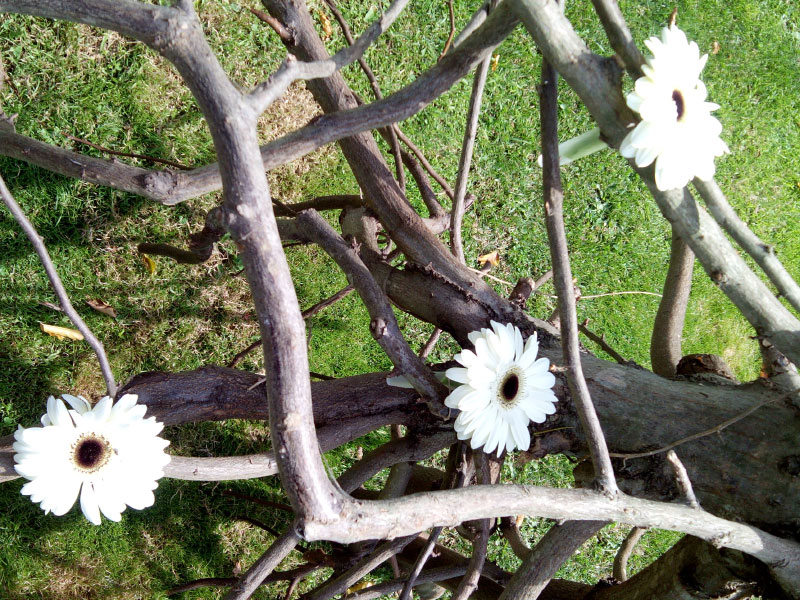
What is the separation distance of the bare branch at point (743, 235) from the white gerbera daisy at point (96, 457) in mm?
1082

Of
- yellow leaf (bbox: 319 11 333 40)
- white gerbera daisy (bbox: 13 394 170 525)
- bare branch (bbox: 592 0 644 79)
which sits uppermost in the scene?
yellow leaf (bbox: 319 11 333 40)

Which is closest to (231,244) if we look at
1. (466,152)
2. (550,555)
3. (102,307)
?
(102,307)

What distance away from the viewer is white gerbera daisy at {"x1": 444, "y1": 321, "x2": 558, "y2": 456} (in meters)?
1.30

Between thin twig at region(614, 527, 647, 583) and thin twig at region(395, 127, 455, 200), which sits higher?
thin twig at region(395, 127, 455, 200)

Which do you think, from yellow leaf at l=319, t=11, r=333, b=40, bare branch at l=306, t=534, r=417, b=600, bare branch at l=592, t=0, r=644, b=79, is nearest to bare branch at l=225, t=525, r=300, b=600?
bare branch at l=306, t=534, r=417, b=600

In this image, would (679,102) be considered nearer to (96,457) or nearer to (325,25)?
(96,457)

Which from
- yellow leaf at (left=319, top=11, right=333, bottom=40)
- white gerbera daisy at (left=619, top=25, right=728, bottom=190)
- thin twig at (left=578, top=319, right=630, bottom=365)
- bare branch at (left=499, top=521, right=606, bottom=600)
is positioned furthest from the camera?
yellow leaf at (left=319, top=11, right=333, bottom=40)

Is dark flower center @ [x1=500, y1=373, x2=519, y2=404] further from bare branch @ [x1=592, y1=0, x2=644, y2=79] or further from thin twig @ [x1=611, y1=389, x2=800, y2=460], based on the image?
bare branch @ [x1=592, y1=0, x2=644, y2=79]

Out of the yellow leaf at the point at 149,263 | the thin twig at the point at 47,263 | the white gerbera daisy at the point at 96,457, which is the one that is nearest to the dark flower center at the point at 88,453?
the white gerbera daisy at the point at 96,457

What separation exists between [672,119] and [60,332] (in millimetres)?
2087

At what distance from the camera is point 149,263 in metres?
2.39

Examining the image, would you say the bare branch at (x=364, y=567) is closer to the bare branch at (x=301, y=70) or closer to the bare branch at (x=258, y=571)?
the bare branch at (x=258, y=571)

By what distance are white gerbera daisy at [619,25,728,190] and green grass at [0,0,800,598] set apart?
1877 mm

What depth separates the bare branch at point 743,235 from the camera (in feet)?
3.41
